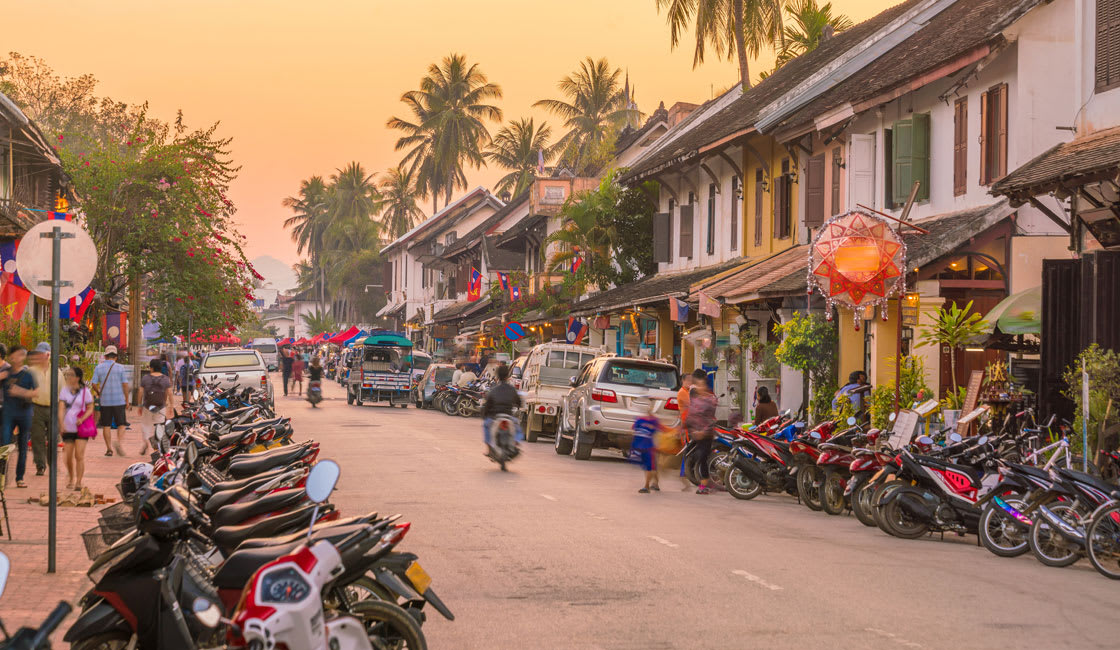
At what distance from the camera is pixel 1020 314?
17.9m

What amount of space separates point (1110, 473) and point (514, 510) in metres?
6.76

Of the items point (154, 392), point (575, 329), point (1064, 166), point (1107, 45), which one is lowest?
point (154, 392)

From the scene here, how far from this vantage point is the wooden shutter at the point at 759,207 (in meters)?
31.0

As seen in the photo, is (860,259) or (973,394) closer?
(860,259)

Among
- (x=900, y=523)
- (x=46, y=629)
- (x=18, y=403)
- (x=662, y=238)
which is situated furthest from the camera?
(x=662, y=238)

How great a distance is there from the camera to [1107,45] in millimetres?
16938

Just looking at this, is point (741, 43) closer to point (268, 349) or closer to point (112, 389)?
point (112, 389)

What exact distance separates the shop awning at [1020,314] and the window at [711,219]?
1606cm

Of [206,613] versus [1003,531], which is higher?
[206,613]

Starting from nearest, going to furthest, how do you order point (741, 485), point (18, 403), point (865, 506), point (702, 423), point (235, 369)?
point (865, 506), point (18, 403), point (741, 485), point (702, 423), point (235, 369)

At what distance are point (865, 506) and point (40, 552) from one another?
29.9 ft

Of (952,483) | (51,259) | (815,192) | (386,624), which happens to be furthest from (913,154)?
(386,624)

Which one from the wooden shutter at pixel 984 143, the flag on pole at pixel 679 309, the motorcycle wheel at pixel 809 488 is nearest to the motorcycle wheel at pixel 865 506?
the motorcycle wheel at pixel 809 488

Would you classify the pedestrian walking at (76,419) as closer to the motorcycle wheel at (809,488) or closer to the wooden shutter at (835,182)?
the motorcycle wheel at (809,488)
